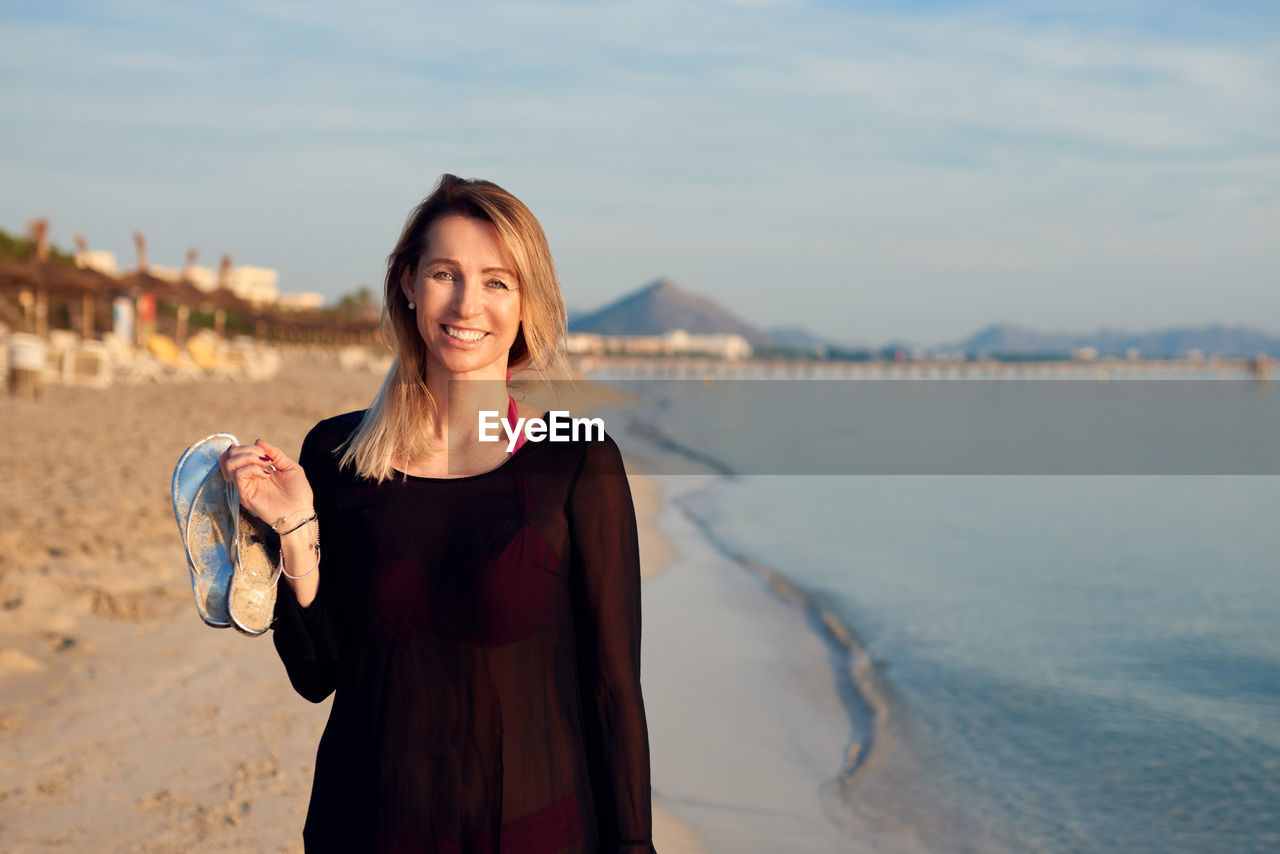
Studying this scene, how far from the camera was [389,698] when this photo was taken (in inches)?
65.4

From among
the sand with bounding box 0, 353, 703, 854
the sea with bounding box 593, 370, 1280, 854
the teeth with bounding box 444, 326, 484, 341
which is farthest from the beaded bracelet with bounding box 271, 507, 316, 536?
the sea with bounding box 593, 370, 1280, 854

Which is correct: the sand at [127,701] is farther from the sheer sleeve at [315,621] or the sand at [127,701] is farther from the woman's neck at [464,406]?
the woman's neck at [464,406]

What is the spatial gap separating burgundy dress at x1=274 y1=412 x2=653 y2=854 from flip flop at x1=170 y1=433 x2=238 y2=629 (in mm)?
109

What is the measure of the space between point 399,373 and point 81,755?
11.2ft

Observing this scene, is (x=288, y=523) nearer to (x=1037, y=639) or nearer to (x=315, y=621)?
(x=315, y=621)

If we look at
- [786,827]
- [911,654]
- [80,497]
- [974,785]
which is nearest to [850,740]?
[974,785]

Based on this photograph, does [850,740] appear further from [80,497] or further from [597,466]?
[80,497]

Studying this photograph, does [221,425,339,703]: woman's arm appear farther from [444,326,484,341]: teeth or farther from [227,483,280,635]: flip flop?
[444,326,484,341]: teeth

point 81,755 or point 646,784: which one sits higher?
point 646,784

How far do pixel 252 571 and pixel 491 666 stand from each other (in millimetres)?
415

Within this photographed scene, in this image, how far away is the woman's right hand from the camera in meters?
1.62

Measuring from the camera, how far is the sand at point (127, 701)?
12.6ft

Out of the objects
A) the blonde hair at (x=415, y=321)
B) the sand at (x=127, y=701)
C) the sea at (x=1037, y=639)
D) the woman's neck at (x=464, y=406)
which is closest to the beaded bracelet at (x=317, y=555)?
the blonde hair at (x=415, y=321)

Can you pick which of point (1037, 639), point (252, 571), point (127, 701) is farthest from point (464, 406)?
point (1037, 639)
